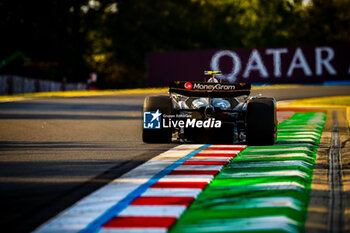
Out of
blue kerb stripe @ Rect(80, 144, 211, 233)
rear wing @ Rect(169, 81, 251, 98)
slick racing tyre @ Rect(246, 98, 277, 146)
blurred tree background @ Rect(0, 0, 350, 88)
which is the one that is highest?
blurred tree background @ Rect(0, 0, 350, 88)

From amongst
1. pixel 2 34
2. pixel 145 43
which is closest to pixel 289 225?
pixel 2 34

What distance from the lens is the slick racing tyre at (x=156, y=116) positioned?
10336mm

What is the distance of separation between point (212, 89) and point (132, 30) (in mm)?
61670

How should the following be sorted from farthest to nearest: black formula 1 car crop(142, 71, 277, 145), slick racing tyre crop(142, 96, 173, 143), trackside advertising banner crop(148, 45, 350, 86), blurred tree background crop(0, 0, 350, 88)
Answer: blurred tree background crop(0, 0, 350, 88) → trackside advertising banner crop(148, 45, 350, 86) → slick racing tyre crop(142, 96, 173, 143) → black formula 1 car crop(142, 71, 277, 145)

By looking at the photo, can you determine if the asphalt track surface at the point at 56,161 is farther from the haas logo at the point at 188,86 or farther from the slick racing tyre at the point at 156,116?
the haas logo at the point at 188,86

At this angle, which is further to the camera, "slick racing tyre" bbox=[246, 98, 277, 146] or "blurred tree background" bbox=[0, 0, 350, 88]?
"blurred tree background" bbox=[0, 0, 350, 88]

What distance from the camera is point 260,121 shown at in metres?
10.2

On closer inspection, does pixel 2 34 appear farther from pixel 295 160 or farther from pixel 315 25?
pixel 295 160

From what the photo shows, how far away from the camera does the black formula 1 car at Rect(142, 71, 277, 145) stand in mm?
10086

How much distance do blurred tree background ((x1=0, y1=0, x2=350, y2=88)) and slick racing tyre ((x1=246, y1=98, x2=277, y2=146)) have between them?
40.3m

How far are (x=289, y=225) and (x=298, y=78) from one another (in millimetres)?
40103

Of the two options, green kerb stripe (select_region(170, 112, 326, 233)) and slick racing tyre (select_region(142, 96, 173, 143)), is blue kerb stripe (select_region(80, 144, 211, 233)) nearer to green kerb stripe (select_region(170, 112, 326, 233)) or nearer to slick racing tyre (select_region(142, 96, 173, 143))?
green kerb stripe (select_region(170, 112, 326, 233))

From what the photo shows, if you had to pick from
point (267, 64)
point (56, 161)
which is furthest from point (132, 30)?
point (56, 161)

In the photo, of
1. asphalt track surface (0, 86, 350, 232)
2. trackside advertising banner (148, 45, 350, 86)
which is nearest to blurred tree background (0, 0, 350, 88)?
trackside advertising banner (148, 45, 350, 86)
